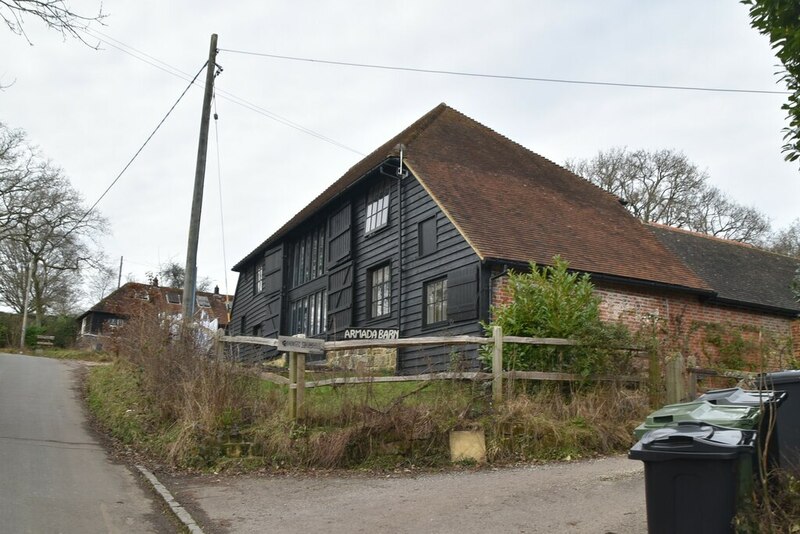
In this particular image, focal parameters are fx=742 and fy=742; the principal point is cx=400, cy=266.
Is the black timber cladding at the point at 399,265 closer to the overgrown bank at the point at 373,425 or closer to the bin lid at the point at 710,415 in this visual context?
the overgrown bank at the point at 373,425

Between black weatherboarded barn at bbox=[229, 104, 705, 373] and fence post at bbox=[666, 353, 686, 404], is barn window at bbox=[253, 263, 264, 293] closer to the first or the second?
black weatherboarded barn at bbox=[229, 104, 705, 373]

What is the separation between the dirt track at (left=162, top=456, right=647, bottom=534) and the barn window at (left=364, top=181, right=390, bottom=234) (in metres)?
11.7

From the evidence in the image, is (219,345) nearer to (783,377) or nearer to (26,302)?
(783,377)

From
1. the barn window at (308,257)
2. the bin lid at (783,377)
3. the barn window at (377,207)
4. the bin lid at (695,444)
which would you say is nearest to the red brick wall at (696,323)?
the barn window at (377,207)

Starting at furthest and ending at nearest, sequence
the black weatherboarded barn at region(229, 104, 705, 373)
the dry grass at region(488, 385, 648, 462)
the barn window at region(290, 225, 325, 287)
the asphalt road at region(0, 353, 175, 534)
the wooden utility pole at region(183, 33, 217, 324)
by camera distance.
A: the barn window at region(290, 225, 325, 287)
the black weatherboarded barn at region(229, 104, 705, 373)
the wooden utility pole at region(183, 33, 217, 324)
the dry grass at region(488, 385, 648, 462)
the asphalt road at region(0, 353, 175, 534)

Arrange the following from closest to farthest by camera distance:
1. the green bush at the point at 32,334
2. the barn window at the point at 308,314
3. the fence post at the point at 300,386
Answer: the fence post at the point at 300,386 < the barn window at the point at 308,314 < the green bush at the point at 32,334

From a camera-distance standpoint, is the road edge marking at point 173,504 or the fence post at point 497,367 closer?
the road edge marking at point 173,504

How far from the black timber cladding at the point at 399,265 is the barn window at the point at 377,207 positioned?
0.11 metres

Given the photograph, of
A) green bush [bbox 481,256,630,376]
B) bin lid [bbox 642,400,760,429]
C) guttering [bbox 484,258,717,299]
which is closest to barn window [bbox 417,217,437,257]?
guttering [bbox 484,258,717,299]

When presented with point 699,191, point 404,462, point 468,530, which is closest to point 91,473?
point 404,462

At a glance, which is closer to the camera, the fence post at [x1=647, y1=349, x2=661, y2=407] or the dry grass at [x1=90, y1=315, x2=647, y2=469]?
the dry grass at [x1=90, y1=315, x2=647, y2=469]

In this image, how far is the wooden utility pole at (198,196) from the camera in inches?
565

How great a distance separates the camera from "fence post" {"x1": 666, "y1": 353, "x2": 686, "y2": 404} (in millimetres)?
11828

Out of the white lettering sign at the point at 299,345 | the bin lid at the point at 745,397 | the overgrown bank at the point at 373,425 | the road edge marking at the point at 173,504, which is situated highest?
the white lettering sign at the point at 299,345
